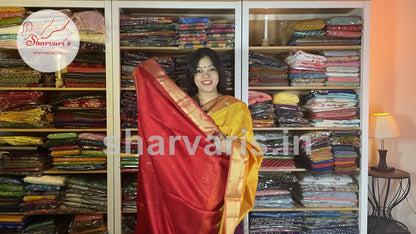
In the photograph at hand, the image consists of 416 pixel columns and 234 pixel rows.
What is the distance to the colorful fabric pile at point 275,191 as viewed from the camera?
7.92 feet

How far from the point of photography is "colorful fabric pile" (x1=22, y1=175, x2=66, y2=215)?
231cm

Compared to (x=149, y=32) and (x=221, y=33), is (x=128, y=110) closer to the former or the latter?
(x=149, y=32)

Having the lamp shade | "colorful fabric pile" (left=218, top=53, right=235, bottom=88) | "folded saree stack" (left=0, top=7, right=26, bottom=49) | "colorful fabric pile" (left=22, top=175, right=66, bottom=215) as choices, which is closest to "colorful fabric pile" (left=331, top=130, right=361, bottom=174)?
the lamp shade

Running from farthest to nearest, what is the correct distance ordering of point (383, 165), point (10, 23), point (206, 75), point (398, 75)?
point (398, 75), point (383, 165), point (10, 23), point (206, 75)

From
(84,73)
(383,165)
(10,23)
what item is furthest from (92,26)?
(383,165)

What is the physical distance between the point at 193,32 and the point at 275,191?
1.37 metres

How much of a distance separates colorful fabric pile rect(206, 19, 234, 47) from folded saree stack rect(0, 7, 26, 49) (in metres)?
1.36

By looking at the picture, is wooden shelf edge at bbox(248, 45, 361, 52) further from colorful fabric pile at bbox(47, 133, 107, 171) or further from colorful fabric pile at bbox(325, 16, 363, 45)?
colorful fabric pile at bbox(47, 133, 107, 171)

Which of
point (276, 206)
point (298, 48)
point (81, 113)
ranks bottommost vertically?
point (276, 206)

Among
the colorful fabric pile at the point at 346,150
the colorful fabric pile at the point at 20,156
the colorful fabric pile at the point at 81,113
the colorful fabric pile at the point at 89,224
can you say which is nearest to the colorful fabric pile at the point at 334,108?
the colorful fabric pile at the point at 346,150

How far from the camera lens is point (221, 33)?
233cm

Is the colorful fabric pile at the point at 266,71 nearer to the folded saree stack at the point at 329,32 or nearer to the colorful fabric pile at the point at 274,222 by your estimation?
the folded saree stack at the point at 329,32

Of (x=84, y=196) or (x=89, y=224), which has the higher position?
(x=84, y=196)

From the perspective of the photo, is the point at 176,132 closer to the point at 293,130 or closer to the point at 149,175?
the point at 149,175
